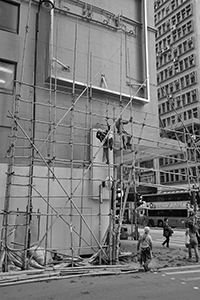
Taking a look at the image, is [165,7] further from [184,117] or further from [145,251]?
[145,251]

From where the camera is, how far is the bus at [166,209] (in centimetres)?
2727

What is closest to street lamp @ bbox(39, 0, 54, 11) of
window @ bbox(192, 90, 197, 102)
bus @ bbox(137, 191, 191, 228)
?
bus @ bbox(137, 191, 191, 228)

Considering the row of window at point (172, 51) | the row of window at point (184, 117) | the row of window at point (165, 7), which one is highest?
the row of window at point (165, 7)

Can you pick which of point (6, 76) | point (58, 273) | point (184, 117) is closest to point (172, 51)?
point (184, 117)

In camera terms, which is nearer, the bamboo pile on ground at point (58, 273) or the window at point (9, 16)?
the bamboo pile on ground at point (58, 273)

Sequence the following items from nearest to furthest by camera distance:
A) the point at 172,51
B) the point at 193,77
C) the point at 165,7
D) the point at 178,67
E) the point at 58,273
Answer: the point at 58,273, the point at 193,77, the point at 178,67, the point at 172,51, the point at 165,7

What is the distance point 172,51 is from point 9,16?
42.9m

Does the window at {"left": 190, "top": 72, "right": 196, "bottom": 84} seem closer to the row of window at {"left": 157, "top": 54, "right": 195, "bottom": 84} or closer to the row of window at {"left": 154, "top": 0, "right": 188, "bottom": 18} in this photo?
the row of window at {"left": 157, "top": 54, "right": 195, "bottom": 84}

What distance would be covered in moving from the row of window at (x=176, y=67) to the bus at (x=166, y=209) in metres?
25.3

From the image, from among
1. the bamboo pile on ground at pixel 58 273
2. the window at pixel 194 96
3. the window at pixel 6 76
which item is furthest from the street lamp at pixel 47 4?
the window at pixel 194 96

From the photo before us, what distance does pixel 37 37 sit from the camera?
12.1 meters

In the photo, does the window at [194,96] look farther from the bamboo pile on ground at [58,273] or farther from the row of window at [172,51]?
the bamboo pile on ground at [58,273]

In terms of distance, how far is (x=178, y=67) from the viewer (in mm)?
48688

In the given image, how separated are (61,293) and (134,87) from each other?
33.6ft
